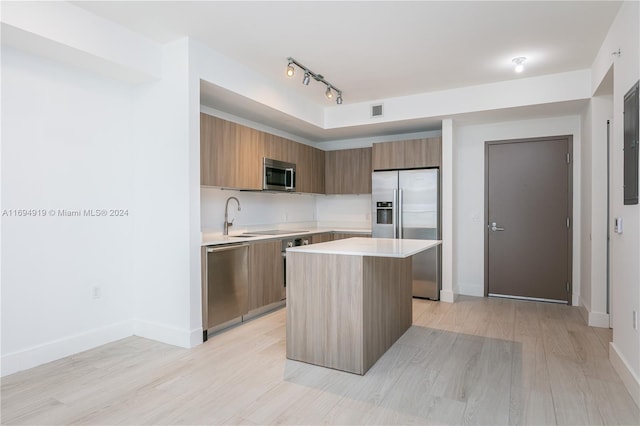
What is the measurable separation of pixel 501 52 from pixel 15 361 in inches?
182

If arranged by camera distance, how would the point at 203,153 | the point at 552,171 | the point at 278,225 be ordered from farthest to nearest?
the point at 278,225 < the point at 552,171 < the point at 203,153

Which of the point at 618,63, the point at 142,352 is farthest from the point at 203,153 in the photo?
the point at 618,63

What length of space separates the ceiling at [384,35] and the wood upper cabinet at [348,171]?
60.3 inches

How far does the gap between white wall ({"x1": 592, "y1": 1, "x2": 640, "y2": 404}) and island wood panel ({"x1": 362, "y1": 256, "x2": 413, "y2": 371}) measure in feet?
5.18

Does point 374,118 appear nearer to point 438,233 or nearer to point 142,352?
point 438,233

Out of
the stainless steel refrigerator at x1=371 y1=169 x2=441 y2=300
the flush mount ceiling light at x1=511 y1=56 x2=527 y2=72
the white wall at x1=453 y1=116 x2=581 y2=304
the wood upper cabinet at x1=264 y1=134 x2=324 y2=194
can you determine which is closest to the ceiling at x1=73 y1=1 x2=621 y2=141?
the flush mount ceiling light at x1=511 y1=56 x2=527 y2=72

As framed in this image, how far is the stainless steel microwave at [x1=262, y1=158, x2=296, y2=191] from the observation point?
4.47 meters

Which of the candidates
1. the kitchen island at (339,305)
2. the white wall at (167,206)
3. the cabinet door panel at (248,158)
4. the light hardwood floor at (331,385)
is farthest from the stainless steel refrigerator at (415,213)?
the white wall at (167,206)

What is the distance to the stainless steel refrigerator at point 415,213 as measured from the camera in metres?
4.85

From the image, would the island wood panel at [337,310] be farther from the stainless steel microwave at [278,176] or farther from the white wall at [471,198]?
the white wall at [471,198]

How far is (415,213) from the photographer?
16.3ft

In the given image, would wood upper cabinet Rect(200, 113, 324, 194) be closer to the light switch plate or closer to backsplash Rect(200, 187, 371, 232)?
backsplash Rect(200, 187, 371, 232)

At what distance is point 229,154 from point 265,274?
4.41ft

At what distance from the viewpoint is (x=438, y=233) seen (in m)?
4.87
